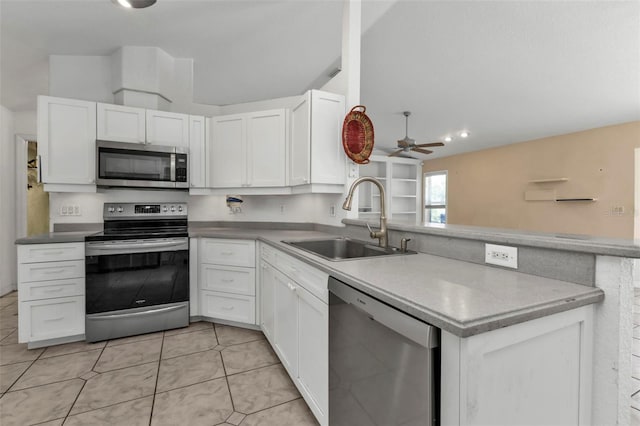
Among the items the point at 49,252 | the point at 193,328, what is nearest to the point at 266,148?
the point at 193,328

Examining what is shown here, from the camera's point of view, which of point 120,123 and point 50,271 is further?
point 120,123

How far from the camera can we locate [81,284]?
245cm

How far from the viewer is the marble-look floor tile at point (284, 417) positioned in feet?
5.14

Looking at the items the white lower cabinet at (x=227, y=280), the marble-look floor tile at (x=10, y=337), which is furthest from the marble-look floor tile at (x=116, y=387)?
the marble-look floor tile at (x=10, y=337)

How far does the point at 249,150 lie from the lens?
302 cm

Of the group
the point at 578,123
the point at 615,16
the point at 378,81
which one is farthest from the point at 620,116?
the point at 378,81

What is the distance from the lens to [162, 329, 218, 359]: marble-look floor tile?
91.1 inches

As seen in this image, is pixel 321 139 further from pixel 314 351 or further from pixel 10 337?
pixel 10 337

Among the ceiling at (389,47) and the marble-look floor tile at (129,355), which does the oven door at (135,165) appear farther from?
the marble-look floor tile at (129,355)

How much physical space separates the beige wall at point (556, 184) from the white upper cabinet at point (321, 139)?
15.5ft

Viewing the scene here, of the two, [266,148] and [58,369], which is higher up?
[266,148]

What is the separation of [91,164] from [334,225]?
2.28m

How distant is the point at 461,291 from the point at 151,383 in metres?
1.98

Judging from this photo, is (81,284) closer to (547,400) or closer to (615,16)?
(547,400)
